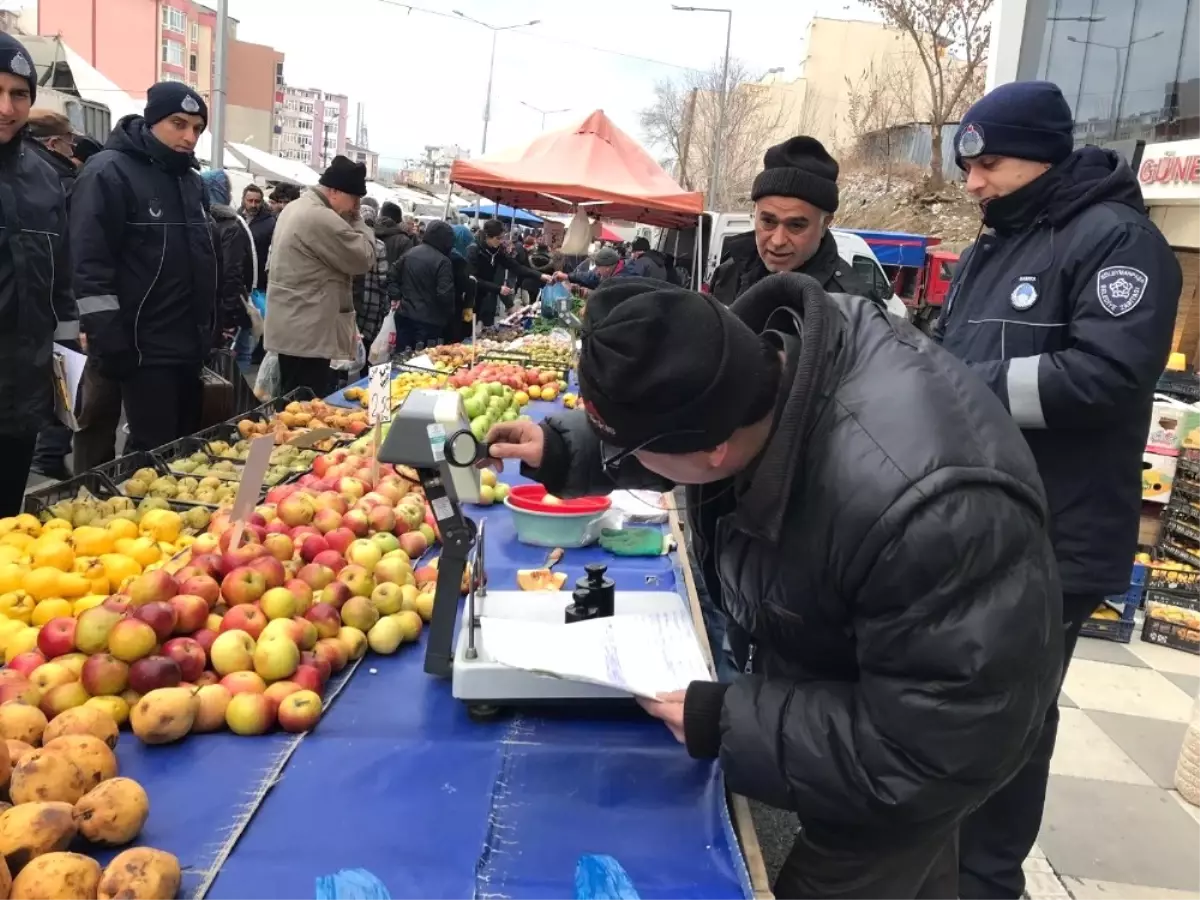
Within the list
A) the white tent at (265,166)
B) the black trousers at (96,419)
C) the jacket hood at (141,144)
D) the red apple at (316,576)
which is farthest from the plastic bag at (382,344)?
the white tent at (265,166)

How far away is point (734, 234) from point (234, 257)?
452 centimetres

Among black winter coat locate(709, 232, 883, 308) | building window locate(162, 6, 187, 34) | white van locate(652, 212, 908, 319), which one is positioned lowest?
black winter coat locate(709, 232, 883, 308)

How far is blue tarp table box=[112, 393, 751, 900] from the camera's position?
4.44 ft

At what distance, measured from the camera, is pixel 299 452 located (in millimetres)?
3893

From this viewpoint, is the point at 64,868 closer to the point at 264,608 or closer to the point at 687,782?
the point at 264,608

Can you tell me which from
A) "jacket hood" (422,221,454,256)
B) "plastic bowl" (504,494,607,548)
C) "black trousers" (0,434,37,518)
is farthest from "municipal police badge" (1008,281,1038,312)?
"jacket hood" (422,221,454,256)

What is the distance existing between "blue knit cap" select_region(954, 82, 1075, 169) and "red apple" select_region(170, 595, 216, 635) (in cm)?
227

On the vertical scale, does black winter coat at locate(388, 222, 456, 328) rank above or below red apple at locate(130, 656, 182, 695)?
above

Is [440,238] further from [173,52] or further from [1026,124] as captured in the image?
[173,52]

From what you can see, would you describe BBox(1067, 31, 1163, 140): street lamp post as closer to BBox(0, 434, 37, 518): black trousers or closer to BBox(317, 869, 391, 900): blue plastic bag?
BBox(0, 434, 37, 518): black trousers

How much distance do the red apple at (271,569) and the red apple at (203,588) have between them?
4.1 inches

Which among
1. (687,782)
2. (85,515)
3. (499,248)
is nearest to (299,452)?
(85,515)

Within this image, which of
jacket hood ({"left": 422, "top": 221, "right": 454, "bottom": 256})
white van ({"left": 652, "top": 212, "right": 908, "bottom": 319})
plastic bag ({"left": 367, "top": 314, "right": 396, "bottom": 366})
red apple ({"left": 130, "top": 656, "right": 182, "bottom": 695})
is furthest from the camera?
white van ({"left": 652, "top": 212, "right": 908, "bottom": 319})

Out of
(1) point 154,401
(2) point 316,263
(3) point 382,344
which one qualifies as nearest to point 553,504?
(1) point 154,401
